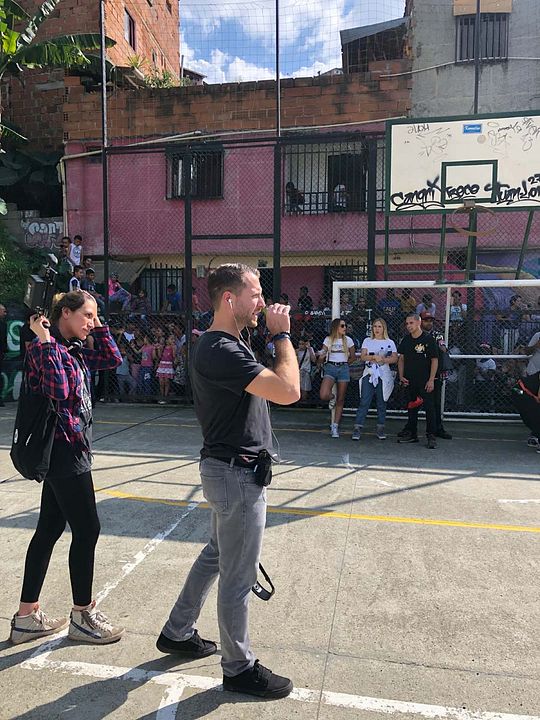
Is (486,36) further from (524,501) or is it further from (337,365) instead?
(524,501)

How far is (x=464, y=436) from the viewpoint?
27.8 ft

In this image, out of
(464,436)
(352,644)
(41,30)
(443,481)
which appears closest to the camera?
(352,644)

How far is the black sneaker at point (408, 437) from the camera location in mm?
8125

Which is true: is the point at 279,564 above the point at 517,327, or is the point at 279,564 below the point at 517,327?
below

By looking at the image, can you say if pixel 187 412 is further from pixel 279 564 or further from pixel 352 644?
pixel 352 644

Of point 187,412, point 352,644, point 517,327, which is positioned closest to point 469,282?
point 517,327

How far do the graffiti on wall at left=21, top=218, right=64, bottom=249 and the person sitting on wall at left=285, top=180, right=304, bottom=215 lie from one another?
630 centimetres

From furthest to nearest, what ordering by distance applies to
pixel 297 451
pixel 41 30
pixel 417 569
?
pixel 41 30 → pixel 297 451 → pixel 417 569

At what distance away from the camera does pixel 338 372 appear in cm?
849

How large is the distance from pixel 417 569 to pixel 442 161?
6.94 m

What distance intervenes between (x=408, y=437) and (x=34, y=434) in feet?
20.0

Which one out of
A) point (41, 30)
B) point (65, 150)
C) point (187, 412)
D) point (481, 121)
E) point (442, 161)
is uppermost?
point (41, 30)

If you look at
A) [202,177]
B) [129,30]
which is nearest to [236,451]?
[202,177]

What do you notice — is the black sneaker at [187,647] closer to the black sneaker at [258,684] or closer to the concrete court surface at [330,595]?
the concrete court surface at [330,595]
